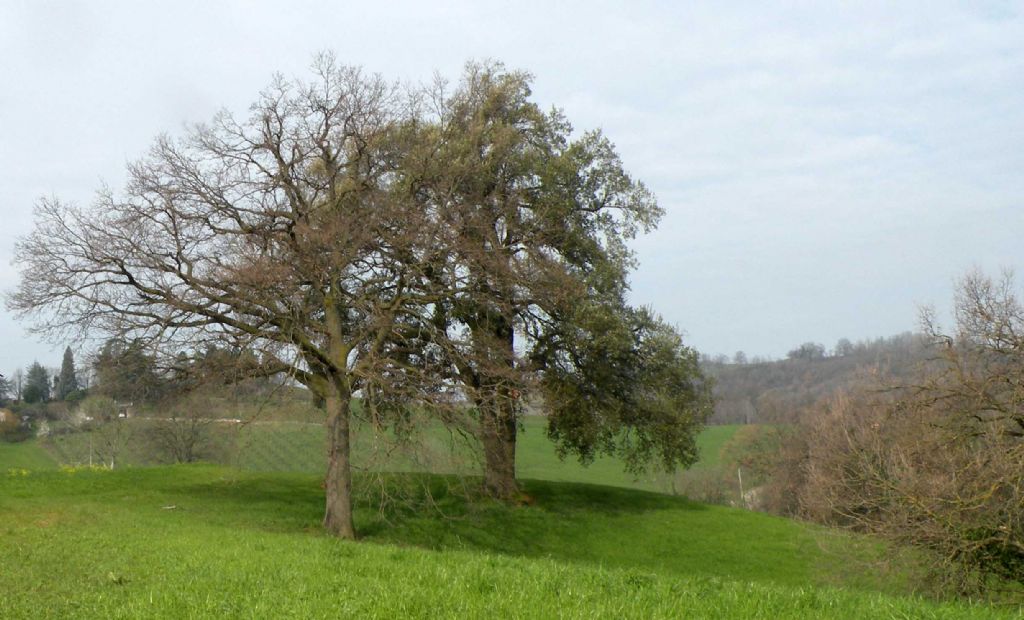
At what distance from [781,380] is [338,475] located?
248ft

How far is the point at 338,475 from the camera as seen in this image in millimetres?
22125

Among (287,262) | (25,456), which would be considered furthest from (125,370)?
(25,456)

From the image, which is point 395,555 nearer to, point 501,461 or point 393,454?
point 393,454

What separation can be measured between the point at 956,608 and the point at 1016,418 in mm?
7535

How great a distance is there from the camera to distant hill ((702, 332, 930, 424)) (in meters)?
73.6

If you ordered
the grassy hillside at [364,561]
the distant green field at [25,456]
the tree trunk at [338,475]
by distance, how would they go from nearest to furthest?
the grassy hillside at [364,561] → the tree trunk at [338,475] → the distant green field at [25,456]

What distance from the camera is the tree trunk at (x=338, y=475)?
72.3ft

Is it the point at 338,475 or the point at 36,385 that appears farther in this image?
the point at 36,385

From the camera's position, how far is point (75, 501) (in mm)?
23688

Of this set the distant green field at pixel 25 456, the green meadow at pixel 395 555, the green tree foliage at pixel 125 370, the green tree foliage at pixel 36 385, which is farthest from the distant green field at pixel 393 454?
the green tree foliage at pixel 36 385

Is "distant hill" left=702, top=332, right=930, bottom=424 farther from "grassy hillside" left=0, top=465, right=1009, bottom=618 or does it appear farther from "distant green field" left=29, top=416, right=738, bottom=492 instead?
"grassy hillside" left=0, top=465, right=1009, bottom=618

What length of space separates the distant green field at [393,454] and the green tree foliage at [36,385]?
37.8 feet

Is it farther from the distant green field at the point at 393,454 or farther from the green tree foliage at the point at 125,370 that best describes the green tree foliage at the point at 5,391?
the green tree foliage at the point at 125,370

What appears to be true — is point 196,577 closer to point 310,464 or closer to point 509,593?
point 509,593
